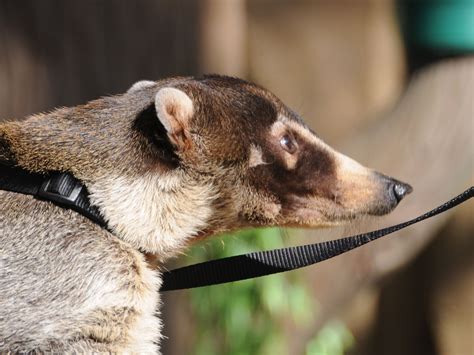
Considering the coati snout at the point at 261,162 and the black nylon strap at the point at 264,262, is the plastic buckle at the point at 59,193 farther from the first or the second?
the black nylon strap at the point at 264,262

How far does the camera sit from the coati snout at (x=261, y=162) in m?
3.21

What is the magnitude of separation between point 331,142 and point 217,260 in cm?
352

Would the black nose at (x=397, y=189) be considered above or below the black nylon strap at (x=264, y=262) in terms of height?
above

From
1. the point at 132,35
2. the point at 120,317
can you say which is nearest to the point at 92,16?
the point at 132,35

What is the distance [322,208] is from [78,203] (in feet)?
2.65

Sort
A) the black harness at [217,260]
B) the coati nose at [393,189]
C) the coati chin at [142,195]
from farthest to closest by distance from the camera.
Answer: the coati nose at [393,189] → the black harness at [217,260] → the coati chin at [142,195]

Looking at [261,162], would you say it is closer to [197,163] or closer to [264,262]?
[197,163]

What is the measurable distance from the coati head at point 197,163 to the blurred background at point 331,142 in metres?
0.95

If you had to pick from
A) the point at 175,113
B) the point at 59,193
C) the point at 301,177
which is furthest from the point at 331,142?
the point at 59,193

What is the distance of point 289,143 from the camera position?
3314 mm

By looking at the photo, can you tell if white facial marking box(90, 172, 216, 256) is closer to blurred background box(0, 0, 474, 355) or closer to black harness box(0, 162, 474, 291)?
black harness box(0, 162, 474, 291)

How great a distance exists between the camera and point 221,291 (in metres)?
5.33

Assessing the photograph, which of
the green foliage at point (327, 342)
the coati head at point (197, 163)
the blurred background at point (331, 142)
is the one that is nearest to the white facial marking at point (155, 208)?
the coati head at point (197, 163)

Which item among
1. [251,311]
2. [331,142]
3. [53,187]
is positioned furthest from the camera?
[331,142]
